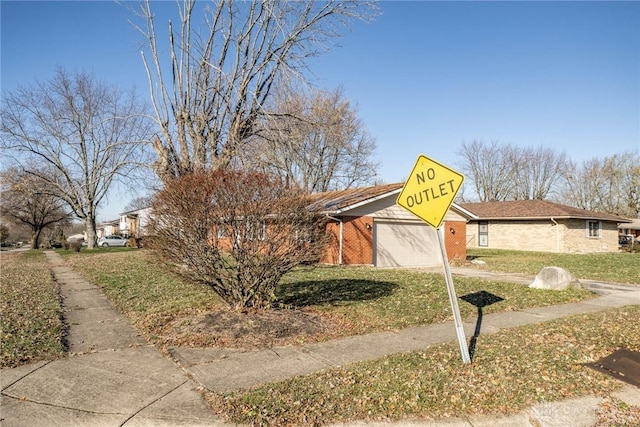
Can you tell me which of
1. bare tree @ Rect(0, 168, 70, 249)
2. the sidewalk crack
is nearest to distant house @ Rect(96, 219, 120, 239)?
bare tree @ Rect(0, 168, 70, 249)

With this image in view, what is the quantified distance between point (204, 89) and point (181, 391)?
10086 mm

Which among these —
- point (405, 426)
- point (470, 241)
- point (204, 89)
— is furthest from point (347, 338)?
point (470, 241)

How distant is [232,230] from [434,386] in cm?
353

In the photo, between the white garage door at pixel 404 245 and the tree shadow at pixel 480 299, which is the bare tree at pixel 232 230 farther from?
the white garage door at pixel 404 245

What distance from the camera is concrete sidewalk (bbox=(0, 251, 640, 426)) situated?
3.40m

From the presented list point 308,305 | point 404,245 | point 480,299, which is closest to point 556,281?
point 480,299

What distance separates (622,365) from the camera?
4785 millimetres

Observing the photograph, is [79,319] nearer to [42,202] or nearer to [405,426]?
[405,426]

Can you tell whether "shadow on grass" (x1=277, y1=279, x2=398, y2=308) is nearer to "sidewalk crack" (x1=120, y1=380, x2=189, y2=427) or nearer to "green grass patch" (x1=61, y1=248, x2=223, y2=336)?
"green grass patch" (x1=61, y1=248, x2=223, y2=336)

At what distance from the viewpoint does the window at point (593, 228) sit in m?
28.5

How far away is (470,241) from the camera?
107 ft

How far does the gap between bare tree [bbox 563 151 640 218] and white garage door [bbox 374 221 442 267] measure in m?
37.7

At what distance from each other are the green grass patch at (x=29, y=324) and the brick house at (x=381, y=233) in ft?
28.7

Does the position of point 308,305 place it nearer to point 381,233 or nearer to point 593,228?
point 381,233
